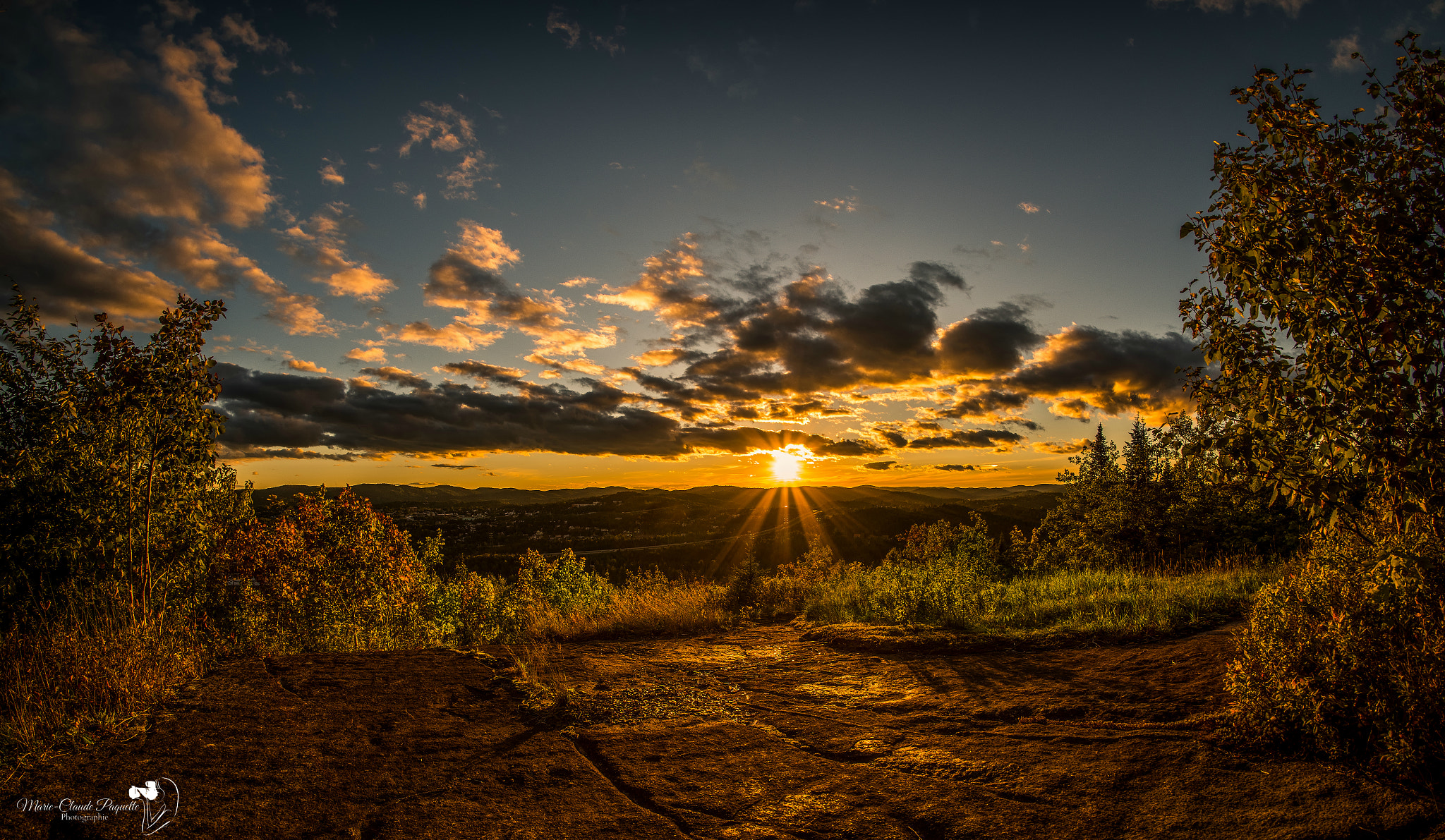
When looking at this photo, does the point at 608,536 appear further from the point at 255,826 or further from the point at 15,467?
the point at 255,826

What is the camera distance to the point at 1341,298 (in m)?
3.55

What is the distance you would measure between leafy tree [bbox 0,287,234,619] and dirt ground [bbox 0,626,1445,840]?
3.18 m

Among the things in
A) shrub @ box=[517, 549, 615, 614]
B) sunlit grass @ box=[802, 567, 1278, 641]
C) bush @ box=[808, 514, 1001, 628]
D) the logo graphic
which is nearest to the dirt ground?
the logo graphic

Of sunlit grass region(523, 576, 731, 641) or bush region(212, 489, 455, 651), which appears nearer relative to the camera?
sunlit grass region(523, 576, 731, 641)

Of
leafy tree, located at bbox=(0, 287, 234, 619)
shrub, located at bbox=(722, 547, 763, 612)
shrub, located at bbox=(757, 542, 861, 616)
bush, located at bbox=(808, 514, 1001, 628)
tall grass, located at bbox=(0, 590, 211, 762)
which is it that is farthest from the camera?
shrub, located at bbox=(722, 547, 763, 612)

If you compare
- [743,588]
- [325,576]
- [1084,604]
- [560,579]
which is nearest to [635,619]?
[743,588]

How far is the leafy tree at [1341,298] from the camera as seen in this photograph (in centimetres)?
342

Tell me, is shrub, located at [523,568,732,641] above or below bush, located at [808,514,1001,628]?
below

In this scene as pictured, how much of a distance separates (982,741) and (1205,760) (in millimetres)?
1348

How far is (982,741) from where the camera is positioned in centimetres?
444

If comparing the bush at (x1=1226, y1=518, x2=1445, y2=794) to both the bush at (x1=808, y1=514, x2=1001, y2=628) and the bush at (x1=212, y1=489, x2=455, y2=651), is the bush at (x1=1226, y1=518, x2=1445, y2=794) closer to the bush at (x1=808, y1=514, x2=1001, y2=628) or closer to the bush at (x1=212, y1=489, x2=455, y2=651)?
the bush at (x1=808, y1=514, x2=1001, y2=628)

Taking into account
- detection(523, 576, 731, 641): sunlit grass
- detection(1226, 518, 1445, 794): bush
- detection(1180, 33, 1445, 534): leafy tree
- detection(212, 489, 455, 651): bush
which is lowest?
detection(212, 489, 455, 651): bush

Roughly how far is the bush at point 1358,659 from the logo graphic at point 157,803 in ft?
22.0

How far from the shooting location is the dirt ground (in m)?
3.23
